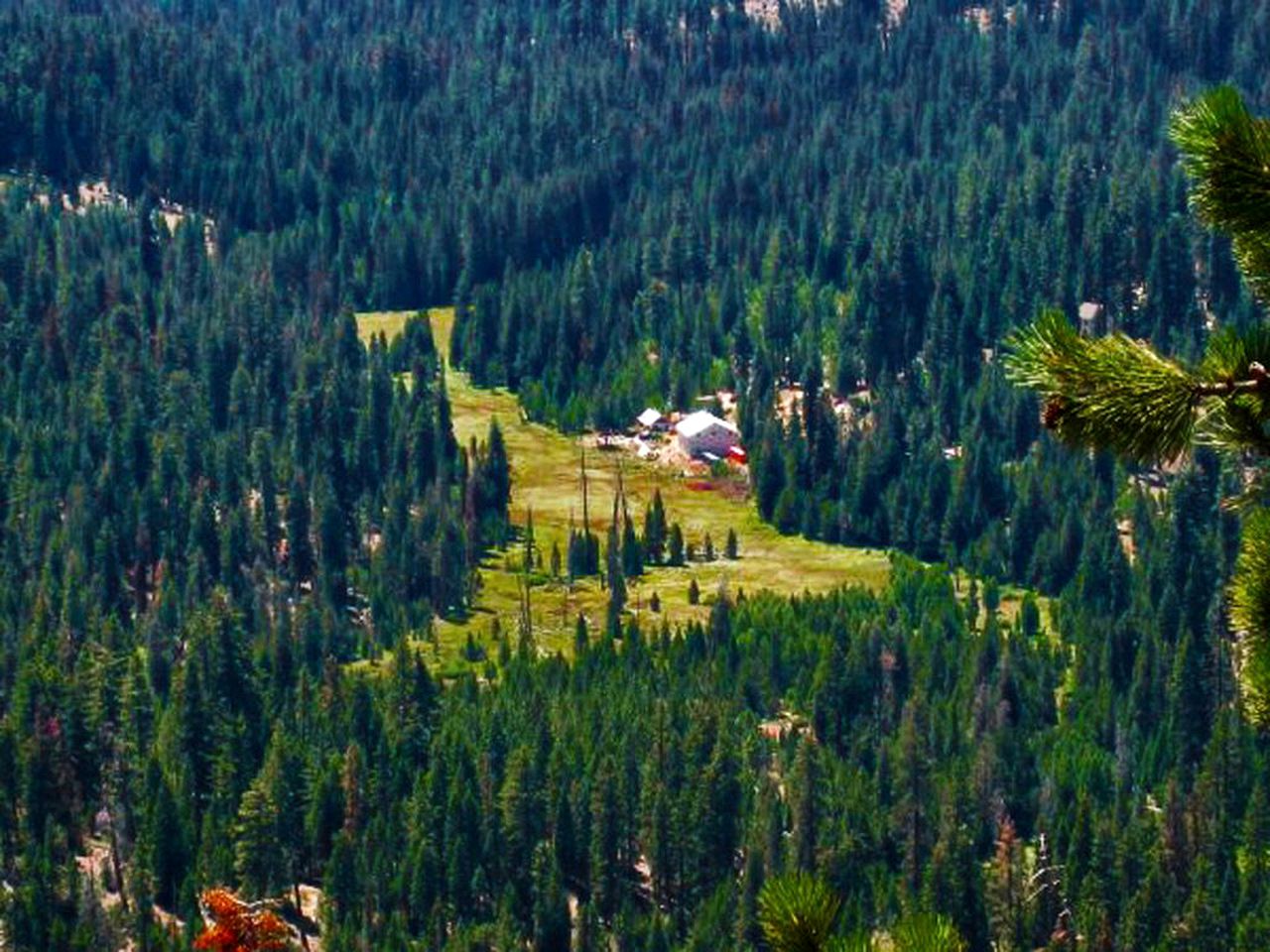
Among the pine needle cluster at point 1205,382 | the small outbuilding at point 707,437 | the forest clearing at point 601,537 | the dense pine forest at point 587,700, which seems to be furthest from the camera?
the small outbuilding at point 707,437

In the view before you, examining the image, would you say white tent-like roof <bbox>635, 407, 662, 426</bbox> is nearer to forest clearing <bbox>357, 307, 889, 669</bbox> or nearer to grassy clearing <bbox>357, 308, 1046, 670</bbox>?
grassy clearing <bbox>357, 308, 1046, 670</bbox>

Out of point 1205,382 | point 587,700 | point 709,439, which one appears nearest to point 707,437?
point 709,439

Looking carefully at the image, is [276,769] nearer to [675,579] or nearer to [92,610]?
[92,610]

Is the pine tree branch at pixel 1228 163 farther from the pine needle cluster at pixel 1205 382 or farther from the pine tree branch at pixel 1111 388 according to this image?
the pine tree branch at pixel 1111 388

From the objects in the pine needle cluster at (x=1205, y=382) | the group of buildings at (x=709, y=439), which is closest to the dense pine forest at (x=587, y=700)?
the group of buildings at (x=709, y=439)

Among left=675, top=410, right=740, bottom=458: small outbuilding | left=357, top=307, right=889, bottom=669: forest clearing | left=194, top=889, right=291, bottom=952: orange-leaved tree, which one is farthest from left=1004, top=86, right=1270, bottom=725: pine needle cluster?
left=675, top=410, right=740, bottom=458: small outbuilding

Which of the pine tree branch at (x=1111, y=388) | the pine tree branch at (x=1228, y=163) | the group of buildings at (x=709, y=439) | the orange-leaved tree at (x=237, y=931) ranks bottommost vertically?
the group of buildings at (x=709, y=439)
